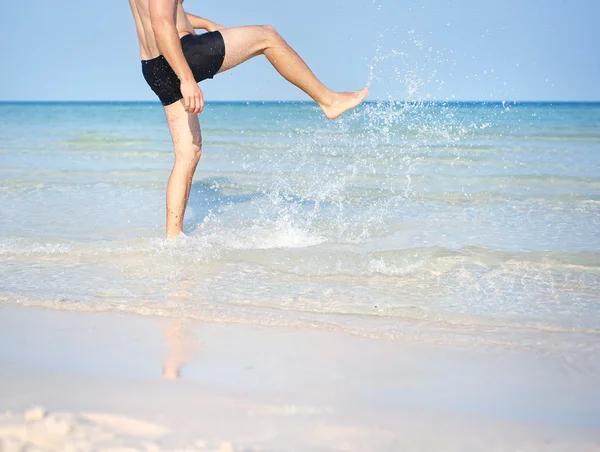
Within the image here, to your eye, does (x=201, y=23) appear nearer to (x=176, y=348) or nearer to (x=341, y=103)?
(x=341, y=103)

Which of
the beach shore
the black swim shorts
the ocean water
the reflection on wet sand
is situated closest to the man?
the black swim shorts

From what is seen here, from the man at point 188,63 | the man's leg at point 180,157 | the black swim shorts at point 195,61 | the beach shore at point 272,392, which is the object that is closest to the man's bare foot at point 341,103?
the man at point 188,63

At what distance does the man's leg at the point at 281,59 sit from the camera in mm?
3990

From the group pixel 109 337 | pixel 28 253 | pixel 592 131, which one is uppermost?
pixel 109 337

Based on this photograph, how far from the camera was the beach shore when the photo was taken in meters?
1.93

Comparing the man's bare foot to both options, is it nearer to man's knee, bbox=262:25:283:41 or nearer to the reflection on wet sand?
man's knee, bbox=262:25:283:41

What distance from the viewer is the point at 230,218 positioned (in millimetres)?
5484

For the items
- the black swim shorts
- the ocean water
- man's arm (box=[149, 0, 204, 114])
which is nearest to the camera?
the ocean water

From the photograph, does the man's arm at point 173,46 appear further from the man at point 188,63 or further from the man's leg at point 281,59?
the man's leg at point 281,59

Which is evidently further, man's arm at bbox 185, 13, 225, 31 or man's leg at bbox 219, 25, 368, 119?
man's arm at bbox 185, 13, 225, 31

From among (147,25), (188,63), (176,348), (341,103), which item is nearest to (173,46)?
(188,63)

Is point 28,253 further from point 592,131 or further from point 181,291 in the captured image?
point 592,131

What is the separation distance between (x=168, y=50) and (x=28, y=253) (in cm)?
136

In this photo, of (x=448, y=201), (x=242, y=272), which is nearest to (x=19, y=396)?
(x=242, y=272)
